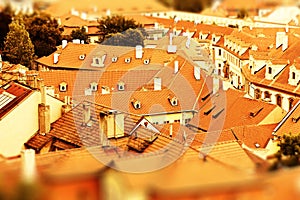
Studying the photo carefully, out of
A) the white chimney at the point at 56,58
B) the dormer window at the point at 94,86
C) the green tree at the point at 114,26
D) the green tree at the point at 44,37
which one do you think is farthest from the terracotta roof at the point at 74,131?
the green tree at the point at 114,26

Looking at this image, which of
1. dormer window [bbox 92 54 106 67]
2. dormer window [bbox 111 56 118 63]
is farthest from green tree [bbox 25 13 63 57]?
dormer window [bbox 92 54 106 67]

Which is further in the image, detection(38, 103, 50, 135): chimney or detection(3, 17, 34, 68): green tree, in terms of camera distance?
detection(3, 17, 34, 68): green tree

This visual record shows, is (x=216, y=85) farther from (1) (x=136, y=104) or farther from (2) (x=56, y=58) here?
(2) (x=56, y=58)

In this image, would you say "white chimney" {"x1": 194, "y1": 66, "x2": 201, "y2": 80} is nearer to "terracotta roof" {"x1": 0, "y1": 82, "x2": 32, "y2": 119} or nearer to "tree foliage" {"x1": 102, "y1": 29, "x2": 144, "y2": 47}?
"terracotta roof" {"x1": 0, "y1": 82, "x2": 32, "y2": 119}

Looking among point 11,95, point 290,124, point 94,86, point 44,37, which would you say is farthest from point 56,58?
point 11,95

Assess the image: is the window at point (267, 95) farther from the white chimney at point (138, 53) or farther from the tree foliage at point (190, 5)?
the tree foliage at point (190, 5)
